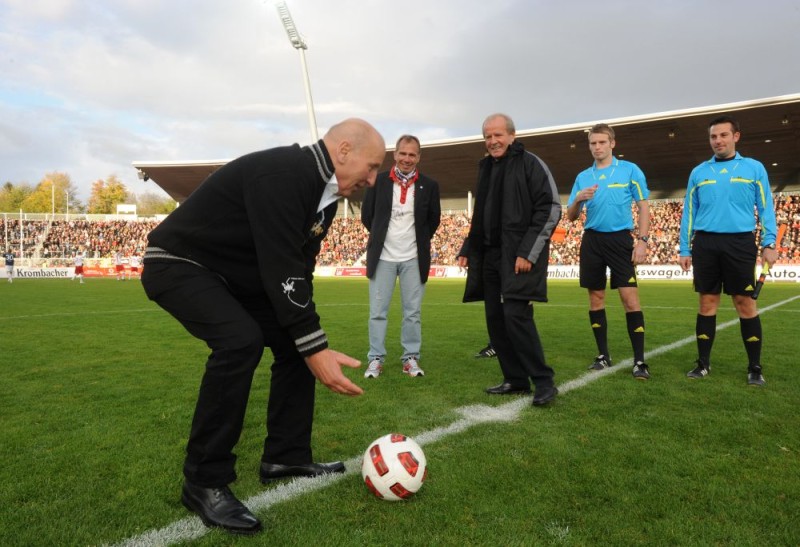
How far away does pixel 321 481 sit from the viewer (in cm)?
274

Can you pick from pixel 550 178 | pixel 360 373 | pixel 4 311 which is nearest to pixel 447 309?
pixel 360 373

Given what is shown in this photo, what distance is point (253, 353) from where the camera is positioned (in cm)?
238

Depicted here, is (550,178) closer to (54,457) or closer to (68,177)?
(54,457)

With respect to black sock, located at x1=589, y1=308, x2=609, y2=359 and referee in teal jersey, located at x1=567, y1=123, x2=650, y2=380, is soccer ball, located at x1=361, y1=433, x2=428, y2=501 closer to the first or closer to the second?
referee in teal jersey, located at x1=567, y1=123, x2=650, y2=380

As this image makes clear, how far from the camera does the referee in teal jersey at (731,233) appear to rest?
4961 millimetres

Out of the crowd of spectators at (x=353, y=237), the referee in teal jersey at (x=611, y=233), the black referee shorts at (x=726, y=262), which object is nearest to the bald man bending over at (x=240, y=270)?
the referee in teal jersey at (x=611, y=233)

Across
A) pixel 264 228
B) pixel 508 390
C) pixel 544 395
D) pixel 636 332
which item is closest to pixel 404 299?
pixel 508 390

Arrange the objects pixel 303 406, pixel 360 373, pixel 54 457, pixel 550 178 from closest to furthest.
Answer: pixel 303 406 → pixel 54 457 → pixel 550 178 → pixel 360 373

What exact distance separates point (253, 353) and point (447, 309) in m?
9.72

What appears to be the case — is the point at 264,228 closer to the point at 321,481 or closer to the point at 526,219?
the point at 321,481

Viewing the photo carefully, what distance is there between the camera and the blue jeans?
5.43 metres

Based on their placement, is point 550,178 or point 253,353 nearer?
point 253,353

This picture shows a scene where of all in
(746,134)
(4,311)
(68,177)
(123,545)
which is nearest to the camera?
(123,545)

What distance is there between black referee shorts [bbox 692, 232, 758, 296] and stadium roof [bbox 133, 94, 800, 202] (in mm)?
23964
